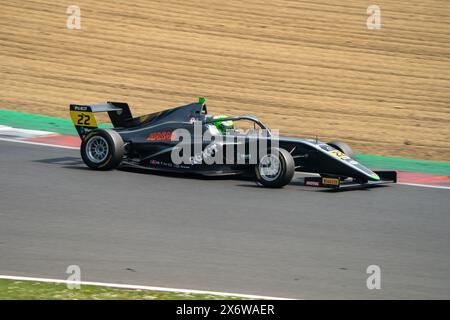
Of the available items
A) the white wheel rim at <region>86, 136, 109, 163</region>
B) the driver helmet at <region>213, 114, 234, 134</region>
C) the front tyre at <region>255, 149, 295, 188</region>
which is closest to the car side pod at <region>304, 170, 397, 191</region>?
the front tyre at <region>255, 149, 295, 188</region>

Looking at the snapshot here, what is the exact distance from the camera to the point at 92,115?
13719 millimetres

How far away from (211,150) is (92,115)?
6.37 feet

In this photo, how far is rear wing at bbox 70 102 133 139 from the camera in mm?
13797

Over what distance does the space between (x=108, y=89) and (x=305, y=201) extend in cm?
868

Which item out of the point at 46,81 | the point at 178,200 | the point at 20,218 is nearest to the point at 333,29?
the point at 46,81

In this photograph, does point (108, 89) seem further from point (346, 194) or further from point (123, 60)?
point (346, 194)

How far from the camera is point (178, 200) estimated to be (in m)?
11.7

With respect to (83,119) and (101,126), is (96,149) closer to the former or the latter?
(83,119)

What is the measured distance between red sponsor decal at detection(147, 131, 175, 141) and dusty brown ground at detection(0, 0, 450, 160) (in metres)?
4.25

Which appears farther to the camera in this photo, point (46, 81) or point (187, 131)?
point (46, 81)

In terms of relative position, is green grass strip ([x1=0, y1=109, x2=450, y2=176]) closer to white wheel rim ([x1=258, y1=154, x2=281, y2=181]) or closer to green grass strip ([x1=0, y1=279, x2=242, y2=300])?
white wheel rim ([x1=258, y1=154, x2=281, y2=181])

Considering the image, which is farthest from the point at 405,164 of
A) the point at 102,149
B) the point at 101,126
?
the point at 101,126

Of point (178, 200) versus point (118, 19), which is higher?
point (118, 19)
